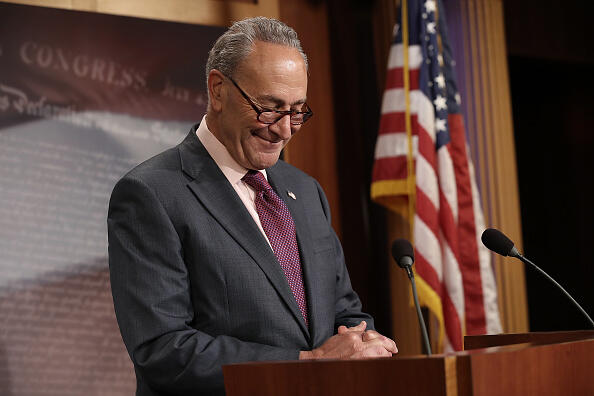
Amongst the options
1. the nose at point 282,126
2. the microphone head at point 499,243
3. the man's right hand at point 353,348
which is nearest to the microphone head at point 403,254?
the man's right hand at point 353,348

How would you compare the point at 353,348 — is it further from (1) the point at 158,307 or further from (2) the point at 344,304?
(2) the point at 344,304

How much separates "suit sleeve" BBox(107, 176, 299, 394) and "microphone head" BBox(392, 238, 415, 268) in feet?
1.06

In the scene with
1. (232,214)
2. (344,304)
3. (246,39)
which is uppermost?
(246,39)

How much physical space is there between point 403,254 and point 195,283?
1.73 feet

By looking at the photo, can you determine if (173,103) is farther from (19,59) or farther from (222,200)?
(222,200)

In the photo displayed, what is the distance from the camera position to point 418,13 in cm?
422

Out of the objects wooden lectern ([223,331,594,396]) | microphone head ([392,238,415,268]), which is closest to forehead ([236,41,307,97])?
microphone head ([392,238,415,268])

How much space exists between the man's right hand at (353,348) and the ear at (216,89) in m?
0.74

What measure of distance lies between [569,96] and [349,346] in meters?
5.32

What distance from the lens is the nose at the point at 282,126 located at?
2082 mm

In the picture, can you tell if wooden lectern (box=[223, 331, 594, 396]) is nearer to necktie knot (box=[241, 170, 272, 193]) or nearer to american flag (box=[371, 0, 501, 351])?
necktie knot (box=[241, 170, 272, 193])

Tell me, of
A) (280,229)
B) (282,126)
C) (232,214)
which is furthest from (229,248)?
(282,126)

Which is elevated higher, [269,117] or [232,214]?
[269,117]

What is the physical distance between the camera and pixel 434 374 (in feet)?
4.33
